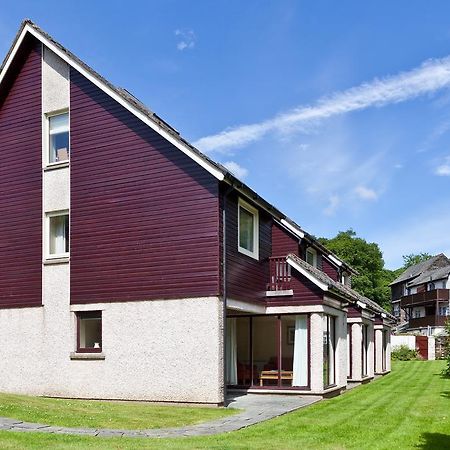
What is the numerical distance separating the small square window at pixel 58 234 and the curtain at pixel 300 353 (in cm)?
765

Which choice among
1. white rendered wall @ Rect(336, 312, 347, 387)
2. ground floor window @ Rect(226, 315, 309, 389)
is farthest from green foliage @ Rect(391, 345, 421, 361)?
ground floor window @ Rect(226, 315, 309, 389)

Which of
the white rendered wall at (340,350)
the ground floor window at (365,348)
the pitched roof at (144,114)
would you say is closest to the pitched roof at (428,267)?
the ground floor window at (365,348)

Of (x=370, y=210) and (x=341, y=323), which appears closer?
(x=341, y=323)

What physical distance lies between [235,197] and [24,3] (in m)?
8.53

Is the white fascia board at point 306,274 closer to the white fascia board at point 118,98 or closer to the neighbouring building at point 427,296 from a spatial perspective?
the white fascia board at point 118,98

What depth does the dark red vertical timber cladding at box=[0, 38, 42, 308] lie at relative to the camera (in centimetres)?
1983

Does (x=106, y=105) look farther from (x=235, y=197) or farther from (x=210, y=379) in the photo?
(x=210, y=379)

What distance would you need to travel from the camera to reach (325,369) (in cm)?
2022

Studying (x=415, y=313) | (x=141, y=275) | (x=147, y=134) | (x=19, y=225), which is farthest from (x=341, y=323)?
(x=415, y=313)

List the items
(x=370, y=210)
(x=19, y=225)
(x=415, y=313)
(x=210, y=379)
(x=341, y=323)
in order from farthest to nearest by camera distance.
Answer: (x=415, y=313), (x=370, y=210), (x=341, y=323), (x=19, y=225), (x=210, y=379)

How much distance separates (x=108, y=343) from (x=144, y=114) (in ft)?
21.9

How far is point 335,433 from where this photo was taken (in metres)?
12.8

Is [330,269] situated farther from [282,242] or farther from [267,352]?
[282,242]

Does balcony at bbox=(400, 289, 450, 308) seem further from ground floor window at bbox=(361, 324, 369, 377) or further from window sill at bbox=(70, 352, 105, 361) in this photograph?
window sill at bbox=(70, 352, 105, 361)
